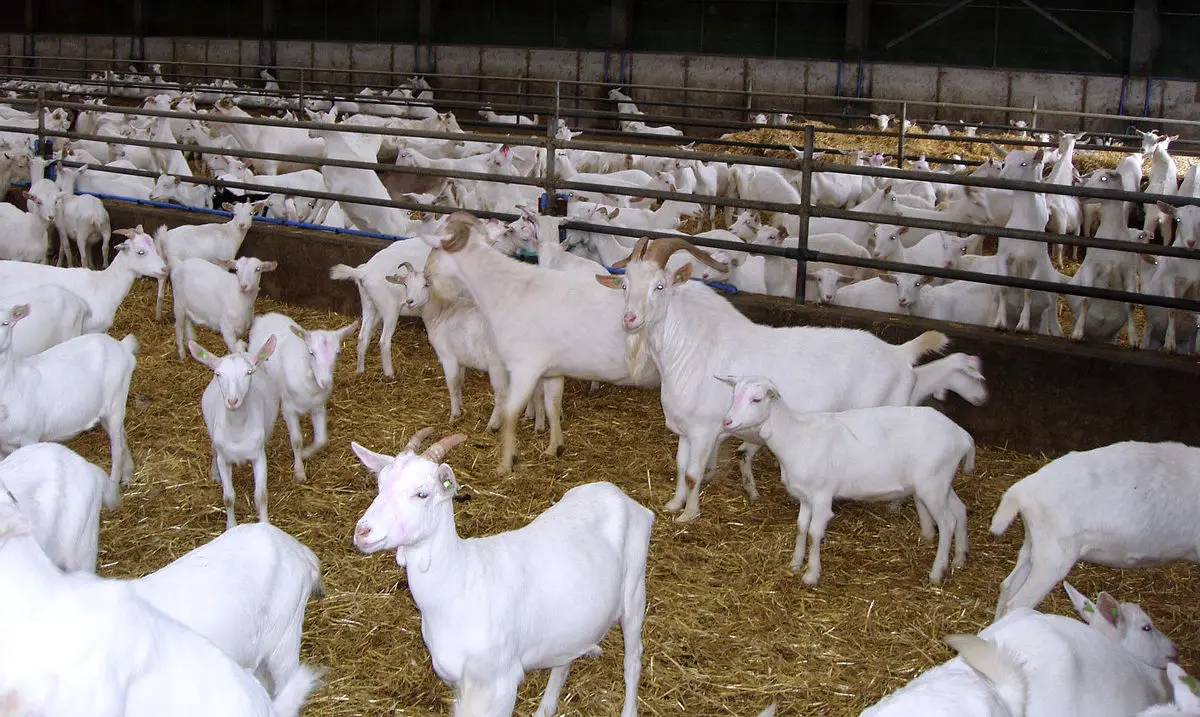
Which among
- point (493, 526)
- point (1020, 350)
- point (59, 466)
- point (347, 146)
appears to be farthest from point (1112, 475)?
point (347, 146)

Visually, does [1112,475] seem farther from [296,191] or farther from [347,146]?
[347,146]

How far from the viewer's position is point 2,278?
8.00 metres

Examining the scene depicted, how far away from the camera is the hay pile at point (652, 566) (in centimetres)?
467

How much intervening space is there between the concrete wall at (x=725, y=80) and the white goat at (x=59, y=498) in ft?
48.6

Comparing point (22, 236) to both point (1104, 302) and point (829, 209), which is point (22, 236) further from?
point (1104, 302)

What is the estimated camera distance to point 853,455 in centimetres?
565

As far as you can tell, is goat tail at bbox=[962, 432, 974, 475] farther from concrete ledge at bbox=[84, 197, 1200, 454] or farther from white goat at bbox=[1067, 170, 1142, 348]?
white goat at bbox=[1067, 170, 1142, 348]

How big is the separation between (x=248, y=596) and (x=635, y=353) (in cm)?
357

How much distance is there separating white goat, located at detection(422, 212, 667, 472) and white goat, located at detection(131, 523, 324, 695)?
2961 mm

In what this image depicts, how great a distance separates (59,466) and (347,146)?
9489mm

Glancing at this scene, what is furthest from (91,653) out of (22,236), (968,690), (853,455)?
(22,236)

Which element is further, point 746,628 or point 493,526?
point 493,526

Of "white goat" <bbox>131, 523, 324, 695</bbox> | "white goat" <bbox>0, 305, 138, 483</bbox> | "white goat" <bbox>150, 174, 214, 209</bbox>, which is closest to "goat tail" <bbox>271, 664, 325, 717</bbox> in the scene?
"white goat" <bbox>131, 523, 324, 695</bbox>

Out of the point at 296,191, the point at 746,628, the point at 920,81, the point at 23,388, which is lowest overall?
the point at 746,628
